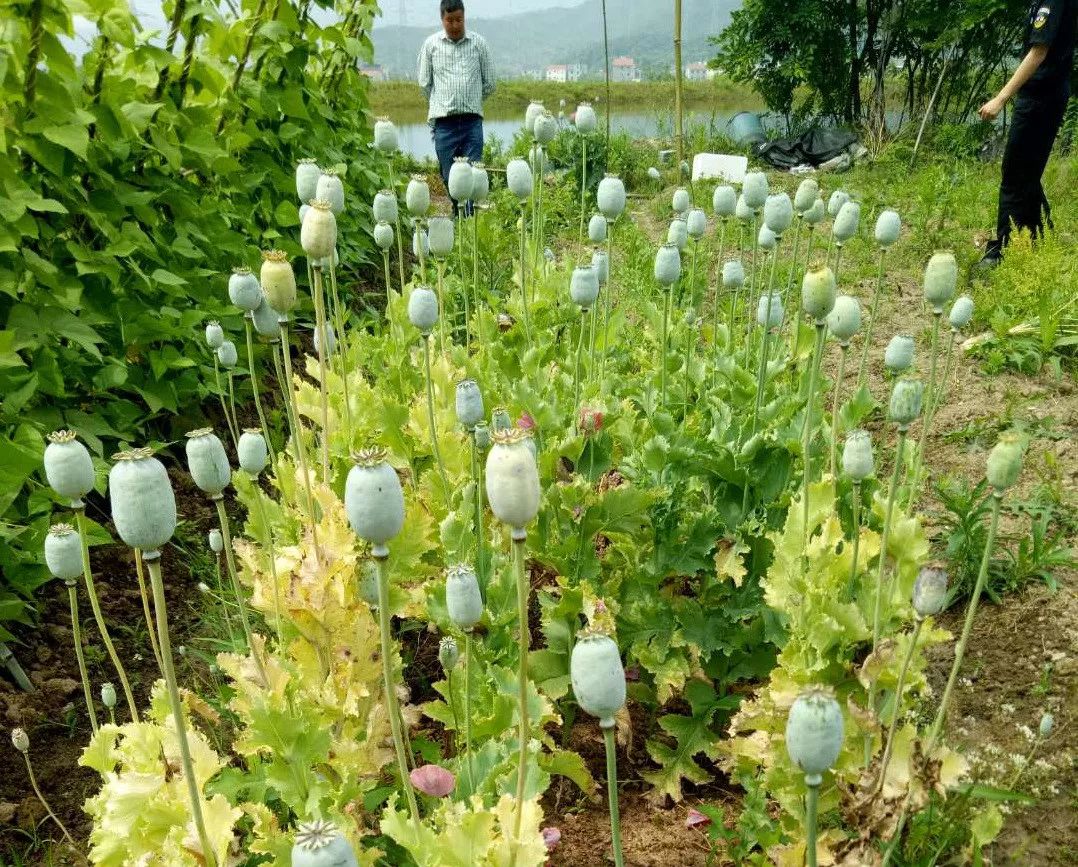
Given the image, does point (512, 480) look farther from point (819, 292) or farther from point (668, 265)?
point (668, 265)

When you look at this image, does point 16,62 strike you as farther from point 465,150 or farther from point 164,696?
point 465,150

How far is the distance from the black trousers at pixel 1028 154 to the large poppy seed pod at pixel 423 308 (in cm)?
454

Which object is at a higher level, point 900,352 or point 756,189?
point 756,189

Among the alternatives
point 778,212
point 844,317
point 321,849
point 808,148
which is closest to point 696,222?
point 778,212

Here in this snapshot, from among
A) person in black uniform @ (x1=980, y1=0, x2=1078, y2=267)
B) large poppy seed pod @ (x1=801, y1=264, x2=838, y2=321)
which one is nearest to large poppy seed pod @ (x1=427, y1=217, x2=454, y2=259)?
large poppy seed pod @ (x1=801, y1=264, x2=838, y2=321)

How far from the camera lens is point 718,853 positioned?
65.5 inches

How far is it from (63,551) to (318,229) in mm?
674

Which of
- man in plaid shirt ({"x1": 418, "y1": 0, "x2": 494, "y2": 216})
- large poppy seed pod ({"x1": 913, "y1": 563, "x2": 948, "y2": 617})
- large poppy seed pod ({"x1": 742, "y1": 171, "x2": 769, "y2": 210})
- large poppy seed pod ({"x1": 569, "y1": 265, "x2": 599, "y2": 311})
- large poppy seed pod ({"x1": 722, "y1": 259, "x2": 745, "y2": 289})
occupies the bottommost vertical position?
large poppy seed pod ({"x1": 913, "y1": 563, "x2": 948, "y2": 617})

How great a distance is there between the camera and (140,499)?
3.53 feet

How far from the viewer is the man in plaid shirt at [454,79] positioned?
22.7 ft

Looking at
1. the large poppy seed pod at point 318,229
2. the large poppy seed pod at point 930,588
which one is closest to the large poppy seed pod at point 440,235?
the large poppy seed pod at point 318,229

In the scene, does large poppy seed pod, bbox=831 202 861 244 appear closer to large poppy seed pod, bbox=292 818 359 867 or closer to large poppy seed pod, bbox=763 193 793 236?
large poppy seed pod, bbox=763 193 793 236

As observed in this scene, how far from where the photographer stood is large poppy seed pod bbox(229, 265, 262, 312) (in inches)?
69.1

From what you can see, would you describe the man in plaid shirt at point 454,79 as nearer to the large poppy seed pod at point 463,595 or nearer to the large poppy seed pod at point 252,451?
the large poppy seed pod at point 252,451
